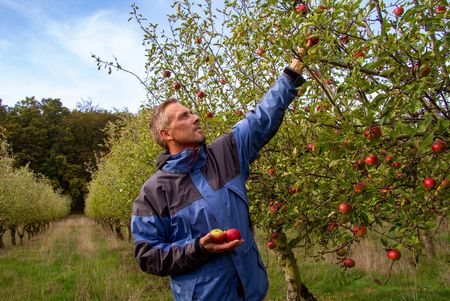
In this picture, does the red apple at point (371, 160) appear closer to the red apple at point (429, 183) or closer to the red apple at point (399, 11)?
the red apple at point (429, 183)

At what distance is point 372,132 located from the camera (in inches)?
76.7

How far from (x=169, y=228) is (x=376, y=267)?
23.5 ft

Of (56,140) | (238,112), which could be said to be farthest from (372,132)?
(56,140)

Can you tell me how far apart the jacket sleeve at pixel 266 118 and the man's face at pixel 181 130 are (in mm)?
249

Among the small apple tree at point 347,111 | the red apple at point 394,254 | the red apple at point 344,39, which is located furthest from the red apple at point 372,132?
the red apple at point 394,254

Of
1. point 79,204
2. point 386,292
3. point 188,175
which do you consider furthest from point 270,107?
point 79,204

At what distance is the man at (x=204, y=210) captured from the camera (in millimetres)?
2223

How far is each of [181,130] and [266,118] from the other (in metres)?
0.56

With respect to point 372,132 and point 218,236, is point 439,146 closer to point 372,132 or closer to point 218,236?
point 372,132

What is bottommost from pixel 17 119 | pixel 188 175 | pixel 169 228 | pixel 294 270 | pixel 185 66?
pixel 294 270

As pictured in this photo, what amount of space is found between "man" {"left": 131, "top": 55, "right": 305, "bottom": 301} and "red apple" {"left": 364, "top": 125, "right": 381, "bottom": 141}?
2.04 feet

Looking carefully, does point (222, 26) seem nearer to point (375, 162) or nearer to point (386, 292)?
point (375, 162)

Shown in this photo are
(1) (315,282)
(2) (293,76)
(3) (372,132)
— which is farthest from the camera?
(1) (315,282)

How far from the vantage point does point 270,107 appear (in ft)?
8.17
